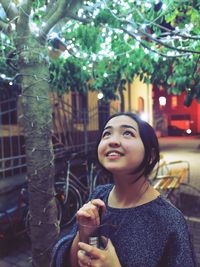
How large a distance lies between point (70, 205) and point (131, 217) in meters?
5.39

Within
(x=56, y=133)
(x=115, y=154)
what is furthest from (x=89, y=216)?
(x=56, y=133)

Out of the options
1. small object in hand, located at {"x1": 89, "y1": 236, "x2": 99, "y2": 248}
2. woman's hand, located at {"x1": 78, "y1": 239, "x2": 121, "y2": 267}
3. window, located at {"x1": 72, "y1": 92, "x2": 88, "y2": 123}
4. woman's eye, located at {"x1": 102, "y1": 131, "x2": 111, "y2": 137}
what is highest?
window, located at {"x1": 72, "y1": 92, "x2": 88, "y2": 123}

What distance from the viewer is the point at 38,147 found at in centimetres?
290

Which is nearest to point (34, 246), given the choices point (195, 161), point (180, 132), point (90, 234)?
point (90, 234)

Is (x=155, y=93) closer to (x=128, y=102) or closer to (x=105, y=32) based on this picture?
(x=128, y=102)

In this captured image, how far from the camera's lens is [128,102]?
16.9 m

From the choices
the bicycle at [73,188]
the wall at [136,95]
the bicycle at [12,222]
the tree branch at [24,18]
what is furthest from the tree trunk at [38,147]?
the wall at [136,95]

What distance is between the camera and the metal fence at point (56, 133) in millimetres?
6750

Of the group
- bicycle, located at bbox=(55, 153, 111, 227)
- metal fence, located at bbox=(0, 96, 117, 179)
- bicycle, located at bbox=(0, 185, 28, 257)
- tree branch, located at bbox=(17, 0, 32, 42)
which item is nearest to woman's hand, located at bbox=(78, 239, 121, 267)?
tree branch, located at bbox=(17, 0, 32, 42)

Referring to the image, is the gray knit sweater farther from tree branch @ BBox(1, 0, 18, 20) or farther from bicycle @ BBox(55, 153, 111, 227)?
bicycle @ BBox(55, 153, 111, 227)

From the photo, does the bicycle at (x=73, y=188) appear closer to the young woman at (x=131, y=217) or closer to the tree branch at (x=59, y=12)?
the tree branch at (x=59, y=12)

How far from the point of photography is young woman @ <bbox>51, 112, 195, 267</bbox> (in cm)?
124

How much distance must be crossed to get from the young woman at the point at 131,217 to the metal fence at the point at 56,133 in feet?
15.9

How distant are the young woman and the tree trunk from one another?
4.59 ft
